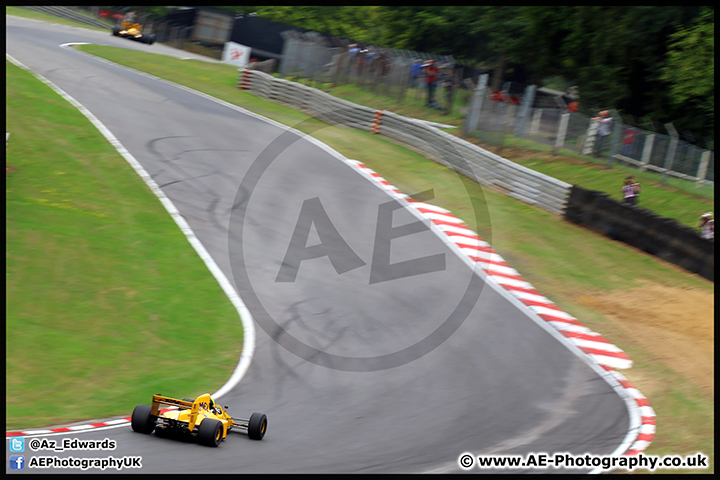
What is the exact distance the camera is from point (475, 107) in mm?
24828

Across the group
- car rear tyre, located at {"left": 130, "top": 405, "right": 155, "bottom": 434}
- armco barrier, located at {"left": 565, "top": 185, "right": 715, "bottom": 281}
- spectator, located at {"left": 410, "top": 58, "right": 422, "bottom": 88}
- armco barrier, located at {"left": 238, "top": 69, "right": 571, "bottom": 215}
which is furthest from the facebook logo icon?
spectator, located at {"left": 410, "top": 58, "right": 422, "bottom": 88}

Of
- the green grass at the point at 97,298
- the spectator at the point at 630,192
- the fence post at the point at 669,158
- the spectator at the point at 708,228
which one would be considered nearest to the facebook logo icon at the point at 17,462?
the green grass at the point at 97,298

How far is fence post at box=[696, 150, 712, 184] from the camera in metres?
20.6

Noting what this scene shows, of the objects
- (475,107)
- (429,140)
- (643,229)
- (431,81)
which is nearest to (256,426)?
(643,229)

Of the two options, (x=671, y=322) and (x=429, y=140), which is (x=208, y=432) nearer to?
(x=671, y=322)

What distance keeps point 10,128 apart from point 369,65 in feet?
49.8

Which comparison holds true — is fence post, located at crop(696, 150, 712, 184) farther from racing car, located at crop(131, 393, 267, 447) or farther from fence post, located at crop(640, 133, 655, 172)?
racing car, located at crop(131, 393, 267, 447)

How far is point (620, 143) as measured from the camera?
22.0 m

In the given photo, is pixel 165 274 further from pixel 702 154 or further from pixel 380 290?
pixel 702 154

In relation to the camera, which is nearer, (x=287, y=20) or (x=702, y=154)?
(x=702, y=154)

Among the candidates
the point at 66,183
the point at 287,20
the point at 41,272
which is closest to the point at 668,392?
the point at 41,272

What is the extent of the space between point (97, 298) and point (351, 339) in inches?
182

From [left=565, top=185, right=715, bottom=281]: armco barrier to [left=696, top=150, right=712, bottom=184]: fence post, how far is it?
12.1 feet

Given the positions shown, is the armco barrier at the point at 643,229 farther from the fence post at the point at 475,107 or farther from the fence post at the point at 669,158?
the fence post at the point at 475,107
